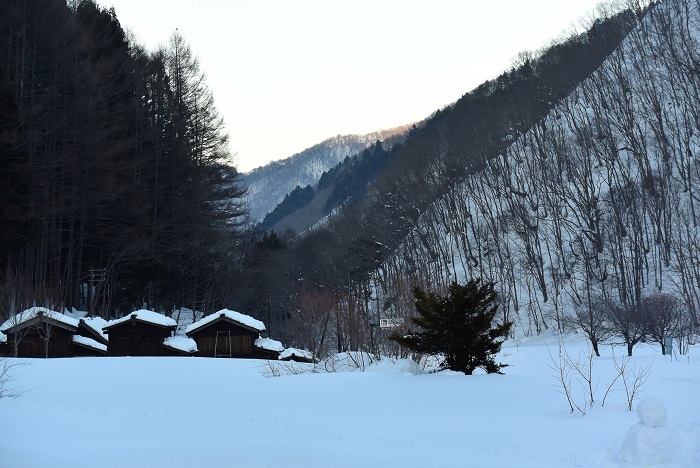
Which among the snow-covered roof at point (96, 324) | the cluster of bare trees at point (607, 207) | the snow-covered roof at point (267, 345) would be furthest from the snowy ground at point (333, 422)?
the cluster of bare trees at point (607, 207)

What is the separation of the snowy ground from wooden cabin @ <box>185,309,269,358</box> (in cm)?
1936

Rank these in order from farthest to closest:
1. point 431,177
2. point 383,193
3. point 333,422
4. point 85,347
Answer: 1. point 383,193
2. point 431,177
3. point 85,347
4. point 333,422

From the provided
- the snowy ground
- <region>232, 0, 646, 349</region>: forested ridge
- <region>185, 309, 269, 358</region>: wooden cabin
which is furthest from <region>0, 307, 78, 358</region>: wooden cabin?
<region>232, 0, 646, 349</region>: forested ridge

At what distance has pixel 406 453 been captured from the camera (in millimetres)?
9016

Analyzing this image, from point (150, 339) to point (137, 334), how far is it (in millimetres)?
729

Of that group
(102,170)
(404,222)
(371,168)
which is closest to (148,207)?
(102,170)

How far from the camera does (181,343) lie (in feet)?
118

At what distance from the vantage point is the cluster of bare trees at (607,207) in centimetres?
4078

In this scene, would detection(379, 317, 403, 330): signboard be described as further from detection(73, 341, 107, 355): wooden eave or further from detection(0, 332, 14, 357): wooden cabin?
detection(0, 332, 14, 357): wooden cabin

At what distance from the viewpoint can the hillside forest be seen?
32.9m

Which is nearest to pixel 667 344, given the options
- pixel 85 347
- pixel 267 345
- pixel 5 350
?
pixel 267 345

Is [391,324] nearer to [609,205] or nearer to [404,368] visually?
[404,368]

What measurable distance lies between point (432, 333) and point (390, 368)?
1837mm

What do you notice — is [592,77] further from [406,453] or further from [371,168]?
[371,168]
